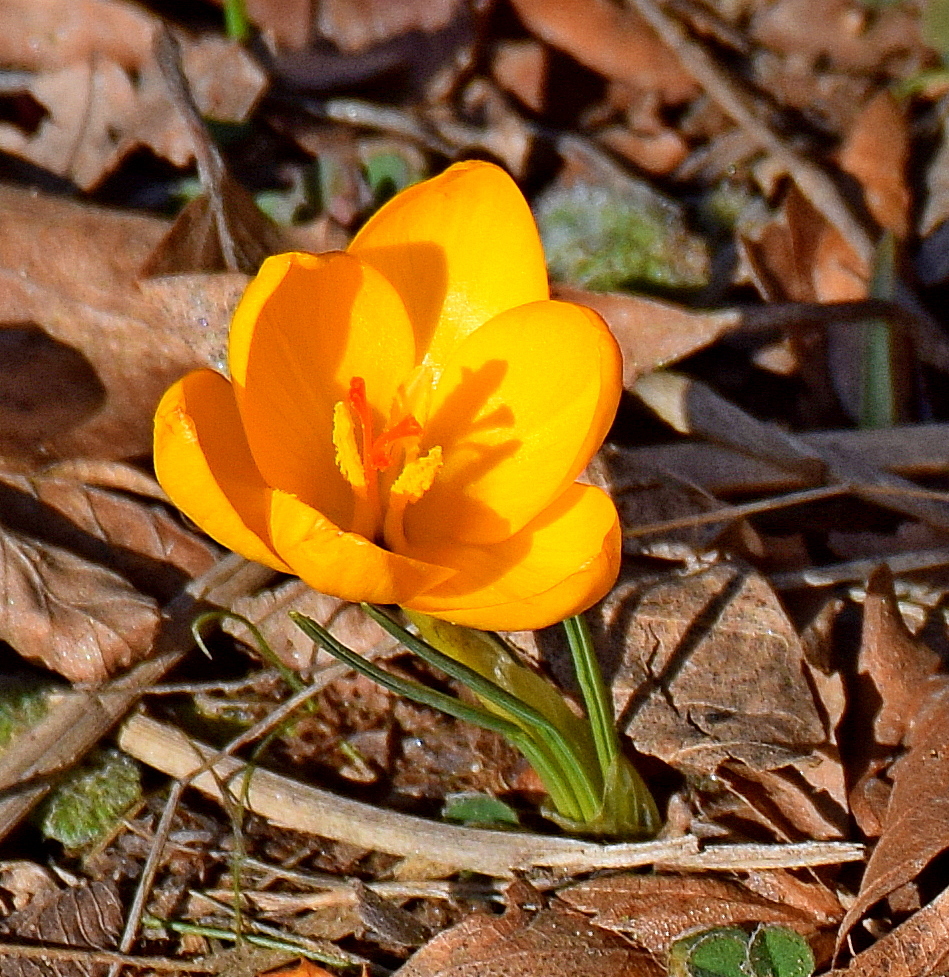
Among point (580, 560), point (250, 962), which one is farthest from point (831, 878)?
point (250, 962)

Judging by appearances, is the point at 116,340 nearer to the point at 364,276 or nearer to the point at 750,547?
the point at 364,276

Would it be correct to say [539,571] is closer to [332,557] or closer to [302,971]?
[332,557]

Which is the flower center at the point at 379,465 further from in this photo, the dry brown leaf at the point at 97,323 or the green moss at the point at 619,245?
the green moss at the point at 619,245

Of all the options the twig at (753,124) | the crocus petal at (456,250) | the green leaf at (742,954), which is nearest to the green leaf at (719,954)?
the green leaf at (742,954)

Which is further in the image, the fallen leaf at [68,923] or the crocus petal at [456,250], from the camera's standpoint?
the fallen leaf at [68,923]

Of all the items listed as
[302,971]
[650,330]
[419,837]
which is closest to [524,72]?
[650,330]

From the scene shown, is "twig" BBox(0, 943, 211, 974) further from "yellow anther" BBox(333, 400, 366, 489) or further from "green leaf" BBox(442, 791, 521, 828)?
"yellow anther" BBox(333, 400, 366, 489)

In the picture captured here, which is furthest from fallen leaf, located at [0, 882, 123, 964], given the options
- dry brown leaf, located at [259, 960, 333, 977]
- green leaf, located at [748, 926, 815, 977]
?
green leaf, located at [748, 926, 815, 977]
